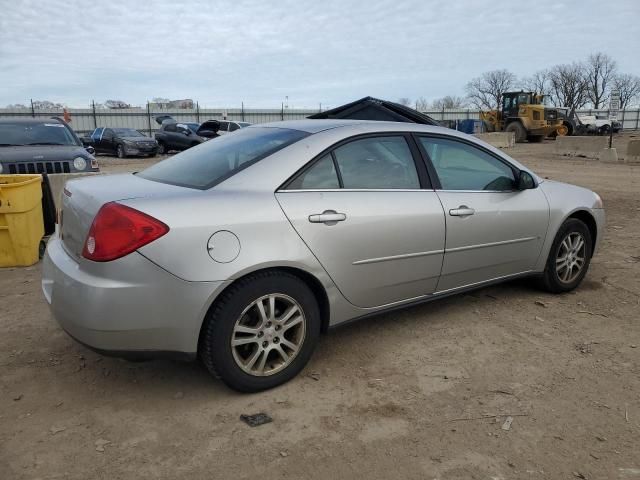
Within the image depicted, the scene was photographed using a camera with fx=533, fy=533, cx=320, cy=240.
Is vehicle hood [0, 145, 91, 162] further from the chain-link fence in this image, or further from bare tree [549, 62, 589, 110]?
bare tree [549, 62, 589, 110]

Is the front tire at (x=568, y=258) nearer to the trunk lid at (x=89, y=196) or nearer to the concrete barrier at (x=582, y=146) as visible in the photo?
the trunk lid at (x=89, y=196)

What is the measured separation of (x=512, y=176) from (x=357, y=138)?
1.50 m

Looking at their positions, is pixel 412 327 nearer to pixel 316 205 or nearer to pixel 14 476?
pixel 316 205

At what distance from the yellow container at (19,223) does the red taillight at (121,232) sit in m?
3.30

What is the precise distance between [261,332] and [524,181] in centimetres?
249

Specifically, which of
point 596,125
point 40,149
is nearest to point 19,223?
point 40,149

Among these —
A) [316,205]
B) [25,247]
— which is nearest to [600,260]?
[316,205]

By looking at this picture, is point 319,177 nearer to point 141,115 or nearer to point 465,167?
point 465,167

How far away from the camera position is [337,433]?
2.64m

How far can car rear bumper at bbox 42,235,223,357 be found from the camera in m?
2.59

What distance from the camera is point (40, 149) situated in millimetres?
7906

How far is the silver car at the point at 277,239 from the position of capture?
8.67 ft

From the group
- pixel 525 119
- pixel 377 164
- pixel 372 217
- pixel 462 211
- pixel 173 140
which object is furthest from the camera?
pixel 525 119

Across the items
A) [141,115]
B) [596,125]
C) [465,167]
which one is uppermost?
[141,115]
